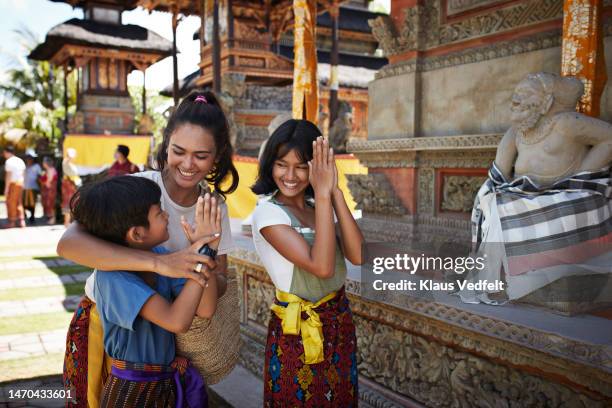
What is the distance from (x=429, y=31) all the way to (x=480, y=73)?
690 millimetres

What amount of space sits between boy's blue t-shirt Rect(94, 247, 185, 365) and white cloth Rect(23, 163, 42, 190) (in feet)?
47.1

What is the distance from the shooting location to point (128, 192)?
181 cm

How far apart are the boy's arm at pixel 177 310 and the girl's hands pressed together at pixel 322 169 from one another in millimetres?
664

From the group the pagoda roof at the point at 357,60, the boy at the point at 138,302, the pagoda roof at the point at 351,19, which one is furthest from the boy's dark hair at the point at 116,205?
the pagoda roof at the point at 351,19

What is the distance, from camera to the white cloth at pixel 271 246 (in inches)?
86.8

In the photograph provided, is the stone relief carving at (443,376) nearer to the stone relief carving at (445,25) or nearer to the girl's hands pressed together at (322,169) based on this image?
the girl's hands pressed together at (322,169)

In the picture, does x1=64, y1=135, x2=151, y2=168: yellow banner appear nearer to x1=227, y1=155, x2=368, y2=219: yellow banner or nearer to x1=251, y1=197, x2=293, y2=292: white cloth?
x1=227, y1=155, x2=368, y2=219: yellow banner

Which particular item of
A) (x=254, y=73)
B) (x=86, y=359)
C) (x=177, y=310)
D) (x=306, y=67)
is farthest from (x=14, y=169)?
(x=177, y=310)

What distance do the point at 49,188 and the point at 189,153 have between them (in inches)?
557

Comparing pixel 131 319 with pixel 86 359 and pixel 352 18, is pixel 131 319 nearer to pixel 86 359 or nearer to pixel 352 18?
pixel 86 359

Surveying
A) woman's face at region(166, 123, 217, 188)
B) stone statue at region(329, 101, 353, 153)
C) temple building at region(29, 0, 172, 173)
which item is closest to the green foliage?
temple building at region(29, 0, 172, 173)

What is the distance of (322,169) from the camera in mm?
2125

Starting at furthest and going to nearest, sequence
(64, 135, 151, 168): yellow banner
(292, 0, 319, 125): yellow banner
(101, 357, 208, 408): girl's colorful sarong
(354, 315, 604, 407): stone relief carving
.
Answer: (64, 135, 151, 168): yellow banner → (292, 0, 319, 125): yellow banner → (354, 315, 604, 407): stone relief carving → (101, 357, 208, 408): girl's colorful sarong

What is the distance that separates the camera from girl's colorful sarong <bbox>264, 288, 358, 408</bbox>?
7.33 feet
